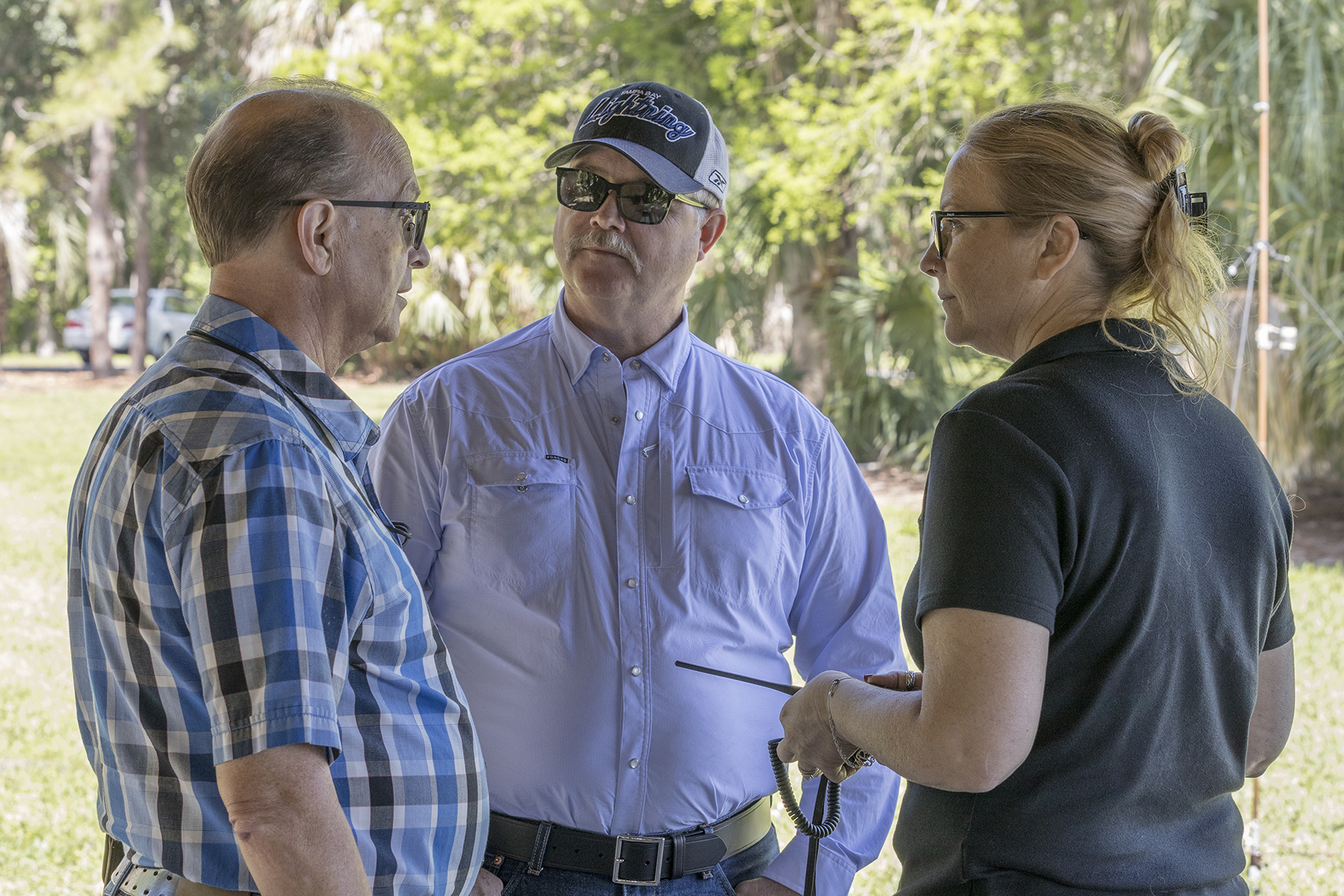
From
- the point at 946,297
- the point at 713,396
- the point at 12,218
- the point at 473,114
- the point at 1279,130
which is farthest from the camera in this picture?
the point at 12,218

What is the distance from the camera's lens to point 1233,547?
130 centimetres

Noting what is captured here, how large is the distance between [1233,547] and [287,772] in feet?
3.49

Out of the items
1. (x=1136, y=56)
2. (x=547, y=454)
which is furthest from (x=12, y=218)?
(x=547, y=454)

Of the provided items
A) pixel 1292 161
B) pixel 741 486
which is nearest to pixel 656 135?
pixel 741 486

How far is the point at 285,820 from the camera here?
1.11 m

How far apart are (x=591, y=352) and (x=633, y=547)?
358 mm

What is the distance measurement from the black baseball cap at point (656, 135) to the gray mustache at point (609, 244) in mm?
124

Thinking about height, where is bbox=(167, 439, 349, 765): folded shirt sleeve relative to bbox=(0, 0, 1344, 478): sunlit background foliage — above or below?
below

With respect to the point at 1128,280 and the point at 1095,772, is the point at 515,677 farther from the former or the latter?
the point at 1128,280

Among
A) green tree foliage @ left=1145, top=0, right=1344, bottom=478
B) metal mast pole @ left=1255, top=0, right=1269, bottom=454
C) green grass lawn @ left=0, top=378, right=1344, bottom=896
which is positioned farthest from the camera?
green tree foliage @ left=1145, top=0, right=1344, bottom=478

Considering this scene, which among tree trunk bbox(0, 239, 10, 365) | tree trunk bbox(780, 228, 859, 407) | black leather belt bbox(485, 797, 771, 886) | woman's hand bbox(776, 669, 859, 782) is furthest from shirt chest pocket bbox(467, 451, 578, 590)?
tree trunk bbox(0, 239, 10, 365)

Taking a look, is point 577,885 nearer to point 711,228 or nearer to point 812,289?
point 711,228

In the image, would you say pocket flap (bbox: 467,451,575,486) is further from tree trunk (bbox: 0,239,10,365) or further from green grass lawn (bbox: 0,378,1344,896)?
tree trunk (bbox: 0,239,10,365)

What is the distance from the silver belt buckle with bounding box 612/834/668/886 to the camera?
5.58ft
